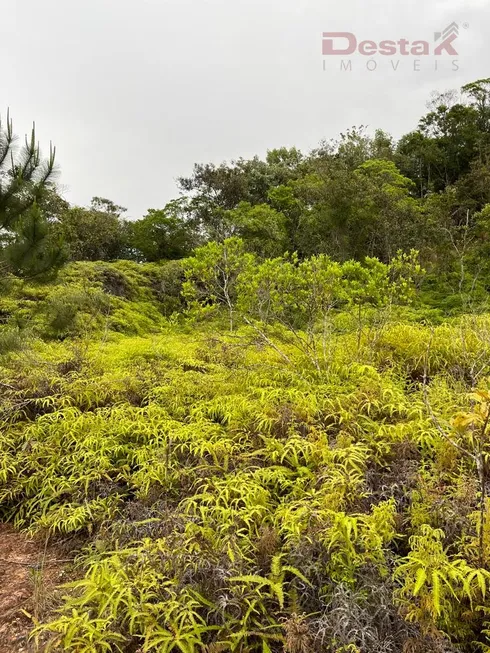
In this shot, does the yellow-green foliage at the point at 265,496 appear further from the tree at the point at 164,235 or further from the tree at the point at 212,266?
the tree at the point at 164,235

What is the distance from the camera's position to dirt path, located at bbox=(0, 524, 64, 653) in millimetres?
1878

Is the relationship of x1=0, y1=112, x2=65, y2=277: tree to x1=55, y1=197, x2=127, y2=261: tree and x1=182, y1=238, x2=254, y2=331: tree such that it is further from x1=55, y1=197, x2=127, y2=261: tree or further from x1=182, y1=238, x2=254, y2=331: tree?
x1=55, y1=197, x2=127, y2=261: tree

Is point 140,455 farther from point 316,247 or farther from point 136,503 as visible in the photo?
point 316,247

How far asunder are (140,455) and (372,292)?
293 centimetres

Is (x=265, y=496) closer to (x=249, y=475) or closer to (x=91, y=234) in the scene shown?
(x=249, y=475)

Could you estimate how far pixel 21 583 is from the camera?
86.9 inches

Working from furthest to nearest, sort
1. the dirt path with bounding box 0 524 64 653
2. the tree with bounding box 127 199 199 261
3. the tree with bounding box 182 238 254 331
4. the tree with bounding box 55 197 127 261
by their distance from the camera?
the tree with bounding box 127 199 199 261 < the tree with bounding box 55 197 127 261 < the tree with bounding box 182 238 254 331 < the dirt path with bounding box 0 524 64 653

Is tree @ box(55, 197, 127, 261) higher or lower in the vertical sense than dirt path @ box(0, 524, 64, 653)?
higher

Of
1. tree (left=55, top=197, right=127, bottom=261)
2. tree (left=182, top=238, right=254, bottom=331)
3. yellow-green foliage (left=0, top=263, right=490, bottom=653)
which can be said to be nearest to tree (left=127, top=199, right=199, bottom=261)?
tree (left=55, top=197, right=127, bottom=261)

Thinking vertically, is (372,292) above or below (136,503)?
above

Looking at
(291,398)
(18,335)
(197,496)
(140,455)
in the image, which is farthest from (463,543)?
(18,335)

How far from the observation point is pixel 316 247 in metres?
13.4

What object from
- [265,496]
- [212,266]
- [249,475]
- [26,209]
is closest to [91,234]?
A: [26,209]

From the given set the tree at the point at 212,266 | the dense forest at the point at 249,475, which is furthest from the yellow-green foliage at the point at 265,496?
the tree at the point at 212,266
